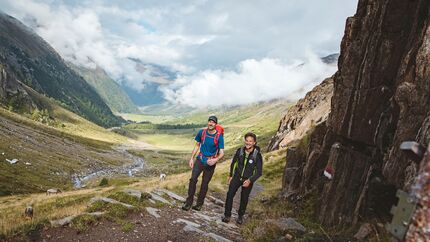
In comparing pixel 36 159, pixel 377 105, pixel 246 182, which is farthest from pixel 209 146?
pixel 36 159

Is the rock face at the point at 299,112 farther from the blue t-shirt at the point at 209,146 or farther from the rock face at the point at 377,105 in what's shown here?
the blue t-shirt at the point at 209,146

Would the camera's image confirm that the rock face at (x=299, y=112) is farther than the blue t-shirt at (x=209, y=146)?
Yes

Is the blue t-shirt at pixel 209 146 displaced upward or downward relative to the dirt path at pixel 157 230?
upward

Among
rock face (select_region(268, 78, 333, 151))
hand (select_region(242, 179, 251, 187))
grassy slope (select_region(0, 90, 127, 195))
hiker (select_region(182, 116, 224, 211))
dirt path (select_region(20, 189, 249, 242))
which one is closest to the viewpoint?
dirt path (select_region(20, 189, 249, 242))

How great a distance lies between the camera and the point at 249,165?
18.2 m

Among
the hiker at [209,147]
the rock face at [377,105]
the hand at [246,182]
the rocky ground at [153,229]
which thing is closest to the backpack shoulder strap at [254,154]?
the hand at [246,182]

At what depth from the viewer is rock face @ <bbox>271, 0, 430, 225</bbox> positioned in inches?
633

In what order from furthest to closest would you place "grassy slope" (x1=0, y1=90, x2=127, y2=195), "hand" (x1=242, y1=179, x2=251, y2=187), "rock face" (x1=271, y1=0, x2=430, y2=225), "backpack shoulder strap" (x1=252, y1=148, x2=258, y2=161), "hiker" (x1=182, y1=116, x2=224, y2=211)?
"grassy slope" (x1=0, y1=90, x2=127, y2=195) < "hiker" (x1=182, y1=116, x2=224, y2=211) < "backpack shoulder strap" (x1=252, y1=148, x2=258, y2=161) < "hand" (x1=242, y1=179, x2=251, y2=187) < "rock face" (x1=271, y1=0, x2=430, y2=225)

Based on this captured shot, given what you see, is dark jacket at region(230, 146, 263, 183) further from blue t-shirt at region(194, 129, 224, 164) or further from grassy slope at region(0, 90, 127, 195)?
grassy slope at region(0, 90, 127, 195)

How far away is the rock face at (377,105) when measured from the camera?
16078 mm

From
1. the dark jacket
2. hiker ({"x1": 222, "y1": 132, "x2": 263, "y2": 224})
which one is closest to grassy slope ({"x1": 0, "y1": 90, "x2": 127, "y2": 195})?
hiker ({"x1": 222, "y1": 132, "x2": 263, "y2": 224})

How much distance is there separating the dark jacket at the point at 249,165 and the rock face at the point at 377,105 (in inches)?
178

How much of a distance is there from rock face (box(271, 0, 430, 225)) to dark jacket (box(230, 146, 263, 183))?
451 centimetres

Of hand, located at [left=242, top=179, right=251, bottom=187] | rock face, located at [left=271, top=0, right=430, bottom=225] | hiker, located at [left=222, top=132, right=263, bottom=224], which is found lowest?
hand, located at [left=242, top=179, right=251, bottom=187]
